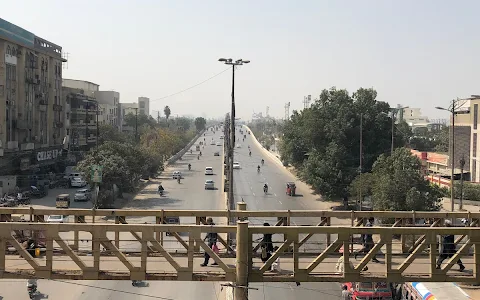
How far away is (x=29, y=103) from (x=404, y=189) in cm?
3720

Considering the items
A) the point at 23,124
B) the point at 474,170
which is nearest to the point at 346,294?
the point at 23,124

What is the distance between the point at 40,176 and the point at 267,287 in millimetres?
36357

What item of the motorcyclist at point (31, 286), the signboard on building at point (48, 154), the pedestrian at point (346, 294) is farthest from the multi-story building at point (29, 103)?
the pedestrian at point (346, 294)

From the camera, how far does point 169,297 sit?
20.4 metres

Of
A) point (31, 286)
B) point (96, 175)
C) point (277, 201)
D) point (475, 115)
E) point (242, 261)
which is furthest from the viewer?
point (475, 115)

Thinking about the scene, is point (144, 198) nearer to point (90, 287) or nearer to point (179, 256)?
point (90, 287)

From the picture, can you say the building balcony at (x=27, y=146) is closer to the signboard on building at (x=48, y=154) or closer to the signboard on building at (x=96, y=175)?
the signboard on building at (x=48, y=154)

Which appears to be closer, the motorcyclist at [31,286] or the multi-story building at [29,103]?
the motorcyclist at [31,286]

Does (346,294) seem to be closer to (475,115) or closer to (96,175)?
(96,175)

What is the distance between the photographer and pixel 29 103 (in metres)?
51.0

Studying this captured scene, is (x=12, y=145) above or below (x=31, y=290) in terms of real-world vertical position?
above

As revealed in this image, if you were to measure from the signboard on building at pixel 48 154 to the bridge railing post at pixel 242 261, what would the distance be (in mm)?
48394

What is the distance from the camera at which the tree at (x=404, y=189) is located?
97.8 feet

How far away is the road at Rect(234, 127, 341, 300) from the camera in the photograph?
68.8 ft
